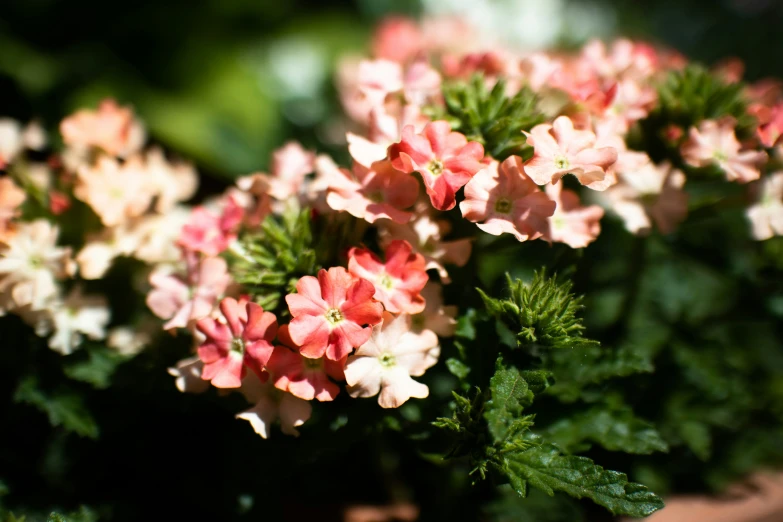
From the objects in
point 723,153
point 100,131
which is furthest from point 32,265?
point 723,153

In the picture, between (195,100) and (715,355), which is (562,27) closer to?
(195,100)

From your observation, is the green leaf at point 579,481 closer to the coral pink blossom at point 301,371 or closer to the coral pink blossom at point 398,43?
the coral pink blossom at point 301,371

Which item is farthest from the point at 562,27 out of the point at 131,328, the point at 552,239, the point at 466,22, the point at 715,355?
the point at 131,328

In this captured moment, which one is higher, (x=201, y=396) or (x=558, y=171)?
(x=558, y=171)

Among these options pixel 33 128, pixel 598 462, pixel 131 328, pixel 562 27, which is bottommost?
pixel 131 328

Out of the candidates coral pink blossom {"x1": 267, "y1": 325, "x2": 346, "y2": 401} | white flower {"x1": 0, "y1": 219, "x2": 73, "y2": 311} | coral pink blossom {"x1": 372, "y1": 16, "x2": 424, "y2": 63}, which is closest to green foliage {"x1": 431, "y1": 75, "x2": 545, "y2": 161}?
coral pink blossom {"x1": 267, "y1": 325, "x2": 346, "y2": 401}

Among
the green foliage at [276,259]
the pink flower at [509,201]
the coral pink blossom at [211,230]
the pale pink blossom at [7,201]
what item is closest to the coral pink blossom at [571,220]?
the pink flower at [509,201]
